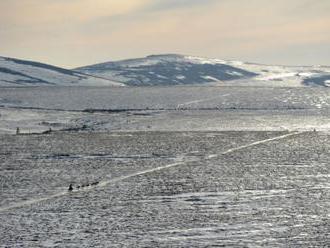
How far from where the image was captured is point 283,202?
34656 mm

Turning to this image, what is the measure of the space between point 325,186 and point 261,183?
12.2ft

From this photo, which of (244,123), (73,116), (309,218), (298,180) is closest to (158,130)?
(244,123)

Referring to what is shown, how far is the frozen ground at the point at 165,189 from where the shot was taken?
27.9m

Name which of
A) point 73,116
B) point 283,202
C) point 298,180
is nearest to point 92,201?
point 283,202

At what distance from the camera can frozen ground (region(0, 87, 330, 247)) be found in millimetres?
27906

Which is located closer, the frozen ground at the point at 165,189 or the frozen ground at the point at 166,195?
the frozen ground at the point at 166,195

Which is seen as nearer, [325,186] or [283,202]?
[283,202]

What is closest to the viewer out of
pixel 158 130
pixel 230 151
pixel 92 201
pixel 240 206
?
pixel 240 206

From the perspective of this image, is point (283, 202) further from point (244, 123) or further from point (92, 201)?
point (244, 123)

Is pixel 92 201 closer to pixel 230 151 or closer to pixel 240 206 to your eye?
pixel 240 206

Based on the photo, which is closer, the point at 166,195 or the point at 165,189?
the point at 166,195

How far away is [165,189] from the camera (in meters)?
39.4

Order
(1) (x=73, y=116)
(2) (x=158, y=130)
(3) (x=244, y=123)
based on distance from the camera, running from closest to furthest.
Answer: (2) (x=158, y=130)
(3) (x=244, y=123)
(1) (x=73, y=116)

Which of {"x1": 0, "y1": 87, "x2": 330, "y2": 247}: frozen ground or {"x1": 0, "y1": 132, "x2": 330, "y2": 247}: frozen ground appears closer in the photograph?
{"x1": 0, "y1": 132, "x2": 330, "y2": 247}: frozen ground
